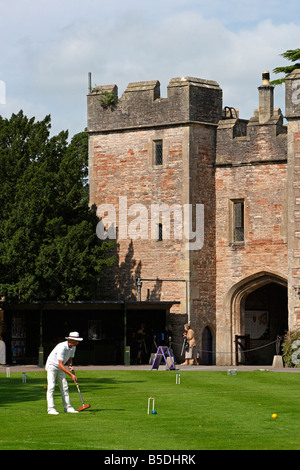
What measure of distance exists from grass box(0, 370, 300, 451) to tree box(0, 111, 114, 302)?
9.55m

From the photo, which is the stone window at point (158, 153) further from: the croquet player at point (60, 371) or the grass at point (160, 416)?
the croquet player at point (60, 371)

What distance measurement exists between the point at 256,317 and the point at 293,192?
6.46 m

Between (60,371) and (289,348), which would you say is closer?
(60,371)

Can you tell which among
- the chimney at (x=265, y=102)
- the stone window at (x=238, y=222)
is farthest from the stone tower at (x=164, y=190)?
the chimney at (x=265, y=102)

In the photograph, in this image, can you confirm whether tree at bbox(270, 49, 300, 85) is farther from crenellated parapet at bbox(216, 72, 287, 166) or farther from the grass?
the grass

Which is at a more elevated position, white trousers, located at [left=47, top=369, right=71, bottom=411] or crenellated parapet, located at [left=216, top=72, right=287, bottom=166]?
crenellated parapet, located at [left=216, top=72, right=287, bottom=166]

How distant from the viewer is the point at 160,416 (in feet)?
53.6

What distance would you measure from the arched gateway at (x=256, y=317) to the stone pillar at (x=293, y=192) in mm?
1656

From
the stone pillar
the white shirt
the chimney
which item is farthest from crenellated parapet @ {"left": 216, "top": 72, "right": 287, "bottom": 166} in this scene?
the white shirt

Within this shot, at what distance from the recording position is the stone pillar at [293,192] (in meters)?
34.4

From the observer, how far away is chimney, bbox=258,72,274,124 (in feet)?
121

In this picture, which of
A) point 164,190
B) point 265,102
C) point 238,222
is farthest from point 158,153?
point 265,102

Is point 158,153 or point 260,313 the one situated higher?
point 158,153

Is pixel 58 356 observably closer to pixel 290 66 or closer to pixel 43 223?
pixel 43 223
